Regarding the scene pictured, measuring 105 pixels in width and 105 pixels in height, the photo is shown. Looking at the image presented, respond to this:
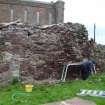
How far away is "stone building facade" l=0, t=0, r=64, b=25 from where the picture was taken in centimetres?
4862

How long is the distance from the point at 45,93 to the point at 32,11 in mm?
41208

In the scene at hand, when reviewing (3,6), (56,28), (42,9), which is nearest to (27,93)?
(56,28)

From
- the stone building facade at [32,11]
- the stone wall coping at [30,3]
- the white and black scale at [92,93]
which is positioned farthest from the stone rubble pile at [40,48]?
the stone wall coping at [30,3]

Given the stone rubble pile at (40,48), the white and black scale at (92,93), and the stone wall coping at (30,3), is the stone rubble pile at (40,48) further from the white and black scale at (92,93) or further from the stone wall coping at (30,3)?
the stone wall coping at (30,3)

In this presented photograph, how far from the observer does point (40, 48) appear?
1511 centimetres

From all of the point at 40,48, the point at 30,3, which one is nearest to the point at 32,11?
the point at 30,3

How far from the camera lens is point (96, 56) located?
1678 cm

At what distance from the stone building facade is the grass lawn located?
34.5m

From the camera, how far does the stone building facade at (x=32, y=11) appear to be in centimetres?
4862

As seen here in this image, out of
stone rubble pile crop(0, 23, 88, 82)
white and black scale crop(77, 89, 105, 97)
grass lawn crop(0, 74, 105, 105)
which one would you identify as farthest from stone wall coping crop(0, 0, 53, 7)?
white and black scale crop(77, 89, 105, 97)

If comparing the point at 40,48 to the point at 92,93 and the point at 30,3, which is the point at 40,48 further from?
the point at 30,3

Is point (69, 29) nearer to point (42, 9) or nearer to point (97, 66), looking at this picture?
point (97, 66)

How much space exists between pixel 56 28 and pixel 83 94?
222 inches

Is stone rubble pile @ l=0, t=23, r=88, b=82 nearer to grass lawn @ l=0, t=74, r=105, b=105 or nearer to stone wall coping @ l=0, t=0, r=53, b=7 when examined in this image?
grass lawn @ l=0, t=74, r=105, b=105
